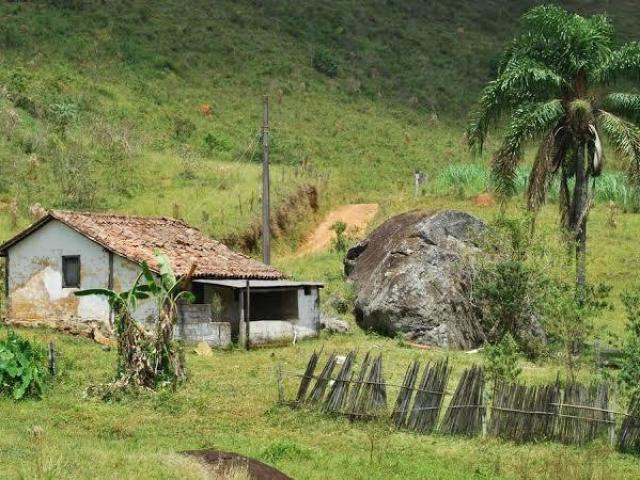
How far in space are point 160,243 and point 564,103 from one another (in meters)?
13.3

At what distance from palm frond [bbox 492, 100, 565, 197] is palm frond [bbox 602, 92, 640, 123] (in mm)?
1527

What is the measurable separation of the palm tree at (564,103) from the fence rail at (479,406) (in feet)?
32.4

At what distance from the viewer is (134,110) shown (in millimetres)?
53531

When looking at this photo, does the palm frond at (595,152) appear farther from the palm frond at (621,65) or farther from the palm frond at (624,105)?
the palm frond at (621,65)

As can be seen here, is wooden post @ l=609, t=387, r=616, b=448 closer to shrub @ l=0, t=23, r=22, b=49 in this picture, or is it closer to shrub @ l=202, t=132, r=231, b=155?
shrub @ l=202, t=132, r=231, b=155

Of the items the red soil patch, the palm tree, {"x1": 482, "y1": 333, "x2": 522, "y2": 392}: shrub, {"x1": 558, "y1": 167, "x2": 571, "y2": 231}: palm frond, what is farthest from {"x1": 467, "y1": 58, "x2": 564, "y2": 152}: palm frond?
the red soil patch

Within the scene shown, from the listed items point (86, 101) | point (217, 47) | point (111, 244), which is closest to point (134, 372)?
point (111, 244)

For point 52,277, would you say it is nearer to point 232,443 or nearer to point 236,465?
point 232,443

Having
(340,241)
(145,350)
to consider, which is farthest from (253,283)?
(340,241)

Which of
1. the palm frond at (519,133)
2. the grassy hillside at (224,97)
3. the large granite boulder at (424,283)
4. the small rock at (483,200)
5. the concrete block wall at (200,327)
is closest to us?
the palm frond at (519,133)

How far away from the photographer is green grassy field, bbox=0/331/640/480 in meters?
13.8

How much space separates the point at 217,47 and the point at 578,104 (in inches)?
1675

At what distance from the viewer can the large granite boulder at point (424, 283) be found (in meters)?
31.2

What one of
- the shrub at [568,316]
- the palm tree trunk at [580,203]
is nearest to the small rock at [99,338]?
the shrub at [568,316]
